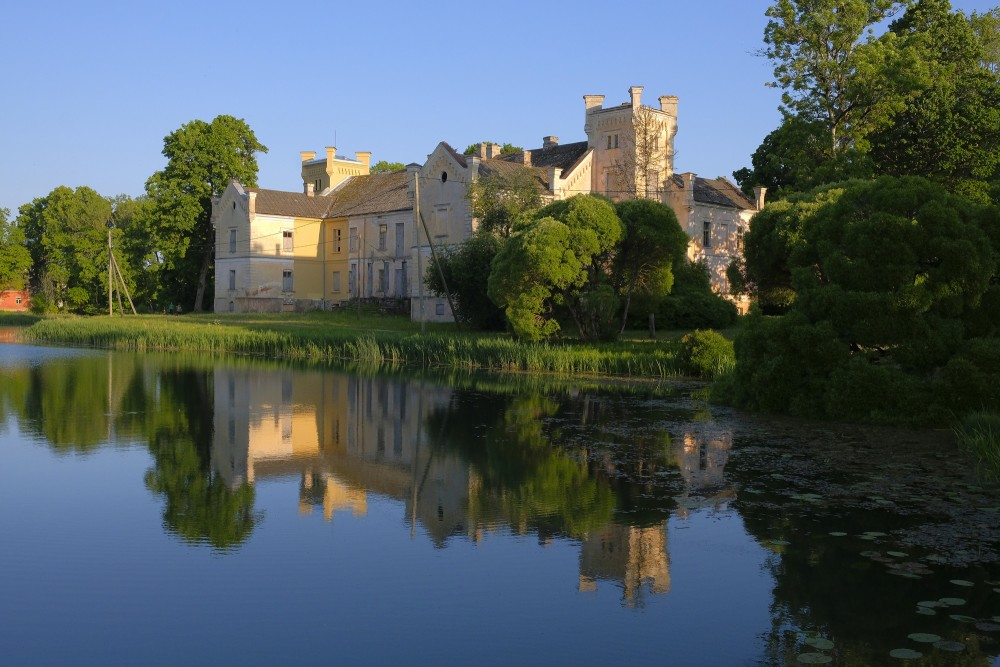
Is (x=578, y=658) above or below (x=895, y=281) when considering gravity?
below

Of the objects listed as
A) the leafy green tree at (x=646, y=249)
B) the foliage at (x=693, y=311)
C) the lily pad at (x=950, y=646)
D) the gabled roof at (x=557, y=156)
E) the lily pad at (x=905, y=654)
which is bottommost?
the lily pad at (x=905, y=654)

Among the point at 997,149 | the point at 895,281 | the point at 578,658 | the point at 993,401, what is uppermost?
the point at 997,149

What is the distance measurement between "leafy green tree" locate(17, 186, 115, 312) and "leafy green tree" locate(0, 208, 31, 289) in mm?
2481

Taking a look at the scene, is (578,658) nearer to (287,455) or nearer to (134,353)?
(287,455)

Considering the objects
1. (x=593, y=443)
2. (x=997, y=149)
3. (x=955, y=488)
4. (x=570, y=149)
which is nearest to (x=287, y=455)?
(x=593, y=443)

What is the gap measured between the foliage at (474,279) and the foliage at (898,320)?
2397cm

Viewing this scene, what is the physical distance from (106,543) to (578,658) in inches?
202

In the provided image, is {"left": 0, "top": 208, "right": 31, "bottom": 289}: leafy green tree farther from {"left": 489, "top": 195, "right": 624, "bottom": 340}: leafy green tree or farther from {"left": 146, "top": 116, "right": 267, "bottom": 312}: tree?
{"left": 489, "top": 195, "right": 624, "bottom": 340}: leafy green tree

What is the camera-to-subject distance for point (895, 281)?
18078 millimetres

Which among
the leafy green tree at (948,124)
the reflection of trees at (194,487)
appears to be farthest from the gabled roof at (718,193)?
the reflection of trees at (194,487)

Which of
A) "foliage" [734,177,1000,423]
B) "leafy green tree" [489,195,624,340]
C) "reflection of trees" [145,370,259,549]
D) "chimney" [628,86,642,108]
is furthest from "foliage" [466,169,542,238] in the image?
"reflection of trees" [145,370,259,549]

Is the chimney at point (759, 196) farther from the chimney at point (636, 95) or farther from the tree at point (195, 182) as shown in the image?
the tree at point (195, 182)

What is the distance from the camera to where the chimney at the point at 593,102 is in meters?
51.6

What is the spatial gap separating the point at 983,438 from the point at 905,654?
319 inches
